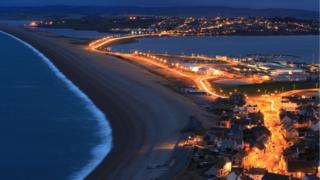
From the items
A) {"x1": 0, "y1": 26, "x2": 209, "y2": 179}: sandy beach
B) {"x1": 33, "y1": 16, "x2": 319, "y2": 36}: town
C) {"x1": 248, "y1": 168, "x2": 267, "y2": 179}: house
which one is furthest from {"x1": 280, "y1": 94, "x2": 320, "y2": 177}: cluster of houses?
{"x1": 33, "y1": 16, "x2": 319, "y2": 36}: town

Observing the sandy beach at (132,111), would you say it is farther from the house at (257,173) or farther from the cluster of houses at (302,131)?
the cluster of houses at (302,131)

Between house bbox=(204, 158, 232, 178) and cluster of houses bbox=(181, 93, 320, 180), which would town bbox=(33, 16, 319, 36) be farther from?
house bbox=(204, 158, 232, 178)

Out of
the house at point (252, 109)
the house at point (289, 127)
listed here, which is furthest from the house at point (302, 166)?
the house at point (252, 109)

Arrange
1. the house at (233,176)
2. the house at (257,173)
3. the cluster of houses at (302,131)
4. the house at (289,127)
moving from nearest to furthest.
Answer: the house at (233,176) → the house at (257,173) → the cluster of houses at (302,131) → the house at (289,127)

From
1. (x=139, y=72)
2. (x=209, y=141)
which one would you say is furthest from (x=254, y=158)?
(x=139, y=72)

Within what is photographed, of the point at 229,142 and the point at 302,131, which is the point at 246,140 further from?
the point at 302,131

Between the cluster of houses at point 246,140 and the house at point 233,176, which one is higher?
the house at point 233,176

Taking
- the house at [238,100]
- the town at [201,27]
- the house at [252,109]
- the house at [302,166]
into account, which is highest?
the house at [302,166]
